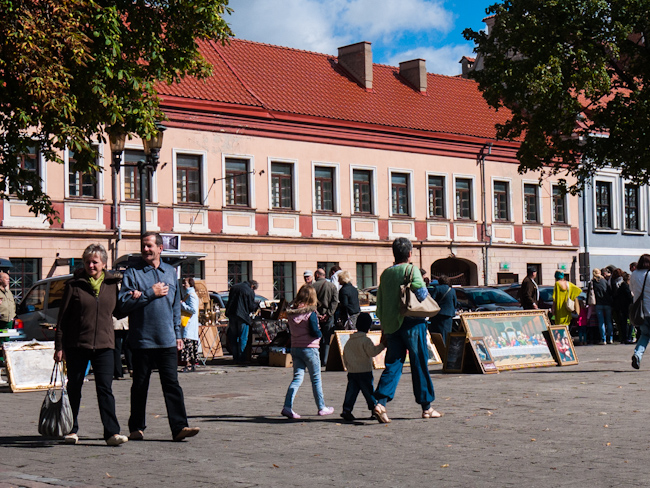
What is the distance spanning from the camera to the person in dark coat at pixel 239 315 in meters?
21.4

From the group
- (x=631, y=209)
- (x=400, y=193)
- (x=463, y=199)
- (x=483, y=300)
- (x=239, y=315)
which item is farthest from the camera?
(x=631, y=209)

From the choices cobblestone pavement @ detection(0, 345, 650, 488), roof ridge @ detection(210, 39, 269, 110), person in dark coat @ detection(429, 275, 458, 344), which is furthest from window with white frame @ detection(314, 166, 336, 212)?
cobblestone pavement @ detection(0, 345, 650, 488)

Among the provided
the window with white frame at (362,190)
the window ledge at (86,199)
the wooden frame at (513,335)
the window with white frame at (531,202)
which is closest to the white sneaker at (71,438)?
the wooden frame at (513,335)

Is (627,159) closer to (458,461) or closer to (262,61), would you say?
(262,61)

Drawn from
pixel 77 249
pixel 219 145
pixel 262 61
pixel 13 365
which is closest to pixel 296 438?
pixel 13 365

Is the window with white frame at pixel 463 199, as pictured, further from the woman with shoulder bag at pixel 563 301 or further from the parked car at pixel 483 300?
the woman with shoulder bag at pixel 563 301

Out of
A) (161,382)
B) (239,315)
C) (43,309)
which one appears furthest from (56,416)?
(43,309)

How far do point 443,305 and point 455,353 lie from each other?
5.91ft

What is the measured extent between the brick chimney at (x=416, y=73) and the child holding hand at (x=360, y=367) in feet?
117

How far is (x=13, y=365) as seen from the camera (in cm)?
1683

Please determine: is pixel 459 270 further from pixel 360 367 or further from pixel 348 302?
pixel 360 367

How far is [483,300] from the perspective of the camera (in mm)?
27781

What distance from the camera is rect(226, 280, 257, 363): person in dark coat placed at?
21.4 metres

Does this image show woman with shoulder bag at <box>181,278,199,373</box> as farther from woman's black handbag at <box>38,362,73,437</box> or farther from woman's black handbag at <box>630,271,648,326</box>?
woman's black handbag at <box>38,362,73,437</box>
